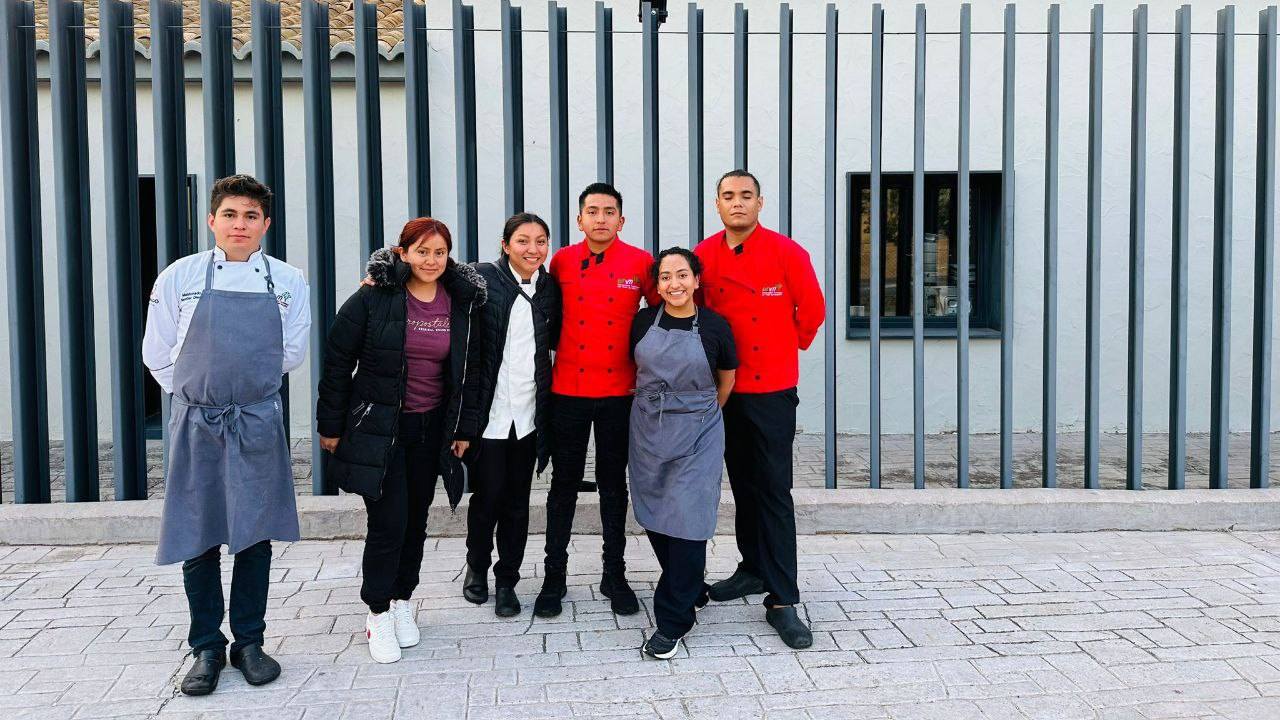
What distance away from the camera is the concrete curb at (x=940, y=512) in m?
5.07

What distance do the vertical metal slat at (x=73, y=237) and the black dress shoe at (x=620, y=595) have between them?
3079 millimetres

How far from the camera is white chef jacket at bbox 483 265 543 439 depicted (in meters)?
3.77

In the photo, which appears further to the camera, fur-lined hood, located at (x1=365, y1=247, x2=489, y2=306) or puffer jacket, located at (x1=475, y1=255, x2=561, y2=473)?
puffer jacket, located at (x1=475, y1=255, x2=561, y2=473)

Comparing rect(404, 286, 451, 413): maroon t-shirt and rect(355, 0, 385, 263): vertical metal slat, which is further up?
rect(355, 0, 385, 263): vertical metal slat

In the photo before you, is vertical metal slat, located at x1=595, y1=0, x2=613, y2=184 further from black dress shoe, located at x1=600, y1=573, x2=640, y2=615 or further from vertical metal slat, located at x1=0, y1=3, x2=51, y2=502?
vertical metal slat, located at x1=0, y1=3, x2=51, y2=502

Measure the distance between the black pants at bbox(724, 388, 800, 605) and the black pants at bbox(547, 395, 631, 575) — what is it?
0.43 metres

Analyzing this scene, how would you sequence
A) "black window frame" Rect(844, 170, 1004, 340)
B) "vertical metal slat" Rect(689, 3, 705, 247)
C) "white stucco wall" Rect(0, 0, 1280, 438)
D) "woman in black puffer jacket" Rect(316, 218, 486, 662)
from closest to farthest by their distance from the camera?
"woman in black puffer jacket" Rect(316, 218, 486, 662), "vertical metal slat" Rect(689, 3, 705, 247), "white stucco wall" Rect(0, 0, 1280, 438), "black window frame" Rect(844, 170, 1004, 340)

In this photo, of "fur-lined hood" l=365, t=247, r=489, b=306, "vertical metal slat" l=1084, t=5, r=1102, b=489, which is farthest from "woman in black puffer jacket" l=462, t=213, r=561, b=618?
"vertical metal slat" l=1084, t=5, r=1102, b=489

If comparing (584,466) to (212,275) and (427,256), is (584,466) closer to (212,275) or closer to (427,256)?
(427,256)

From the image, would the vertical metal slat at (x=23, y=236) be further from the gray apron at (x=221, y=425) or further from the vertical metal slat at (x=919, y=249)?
the vertical metal slat at (x=919, y=249)

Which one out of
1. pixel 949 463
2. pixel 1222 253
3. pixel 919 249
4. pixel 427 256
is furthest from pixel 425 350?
pixel 949 463

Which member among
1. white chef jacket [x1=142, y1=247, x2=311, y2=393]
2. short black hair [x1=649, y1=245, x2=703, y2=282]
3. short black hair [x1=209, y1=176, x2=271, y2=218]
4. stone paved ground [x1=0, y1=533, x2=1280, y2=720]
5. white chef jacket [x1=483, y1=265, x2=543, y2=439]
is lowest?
stone paved ground [x1=0, y1=533, x2=1280, y2=720]

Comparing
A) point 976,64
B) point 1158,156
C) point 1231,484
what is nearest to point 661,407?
point 1231,484

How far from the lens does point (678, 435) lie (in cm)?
355
